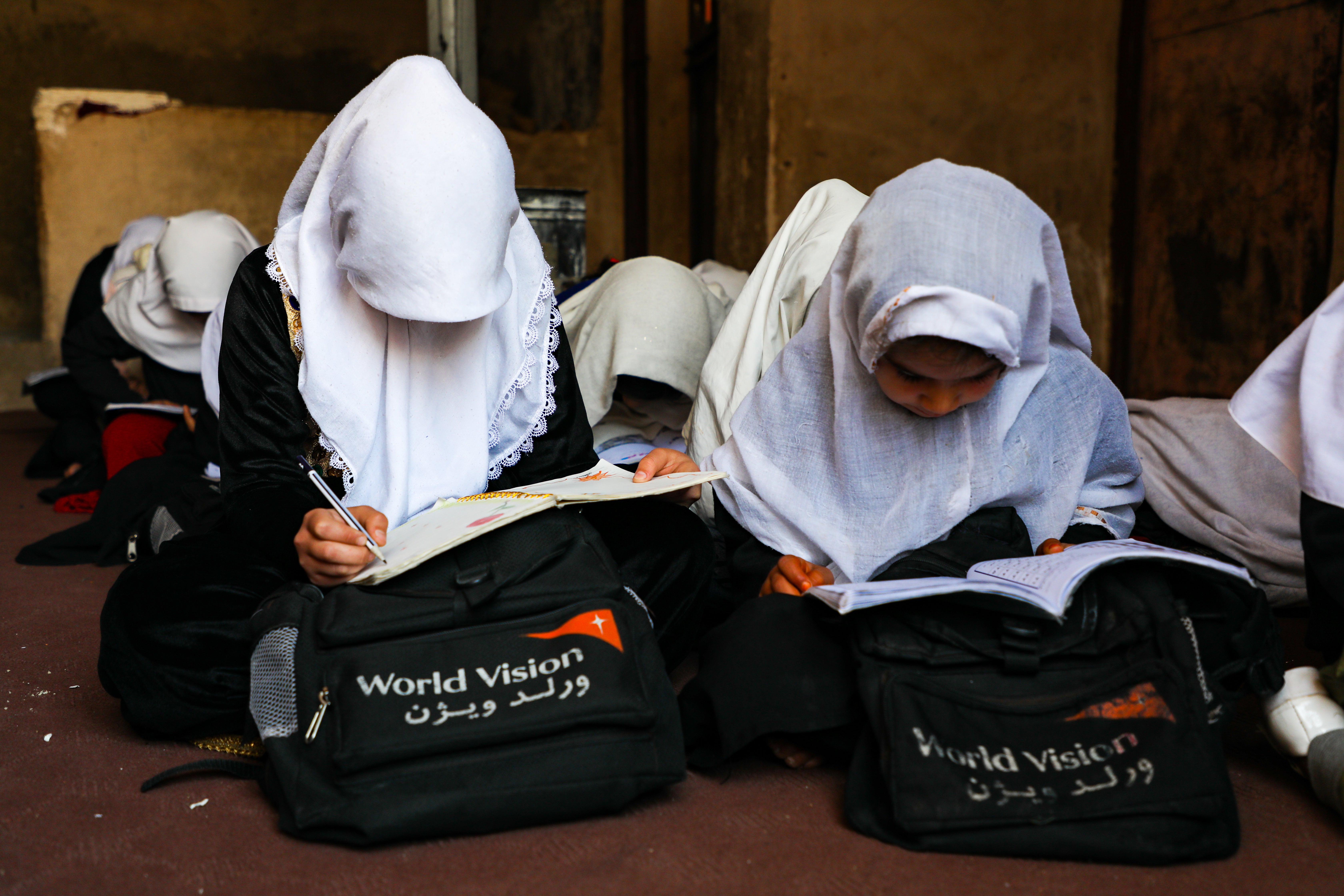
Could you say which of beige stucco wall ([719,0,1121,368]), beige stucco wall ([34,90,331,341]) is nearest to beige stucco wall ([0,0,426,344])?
beige stucco wall ([34,90,331,341])

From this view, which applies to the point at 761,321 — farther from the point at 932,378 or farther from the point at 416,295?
the point at 416,295

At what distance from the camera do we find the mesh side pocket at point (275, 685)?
4.25 ft

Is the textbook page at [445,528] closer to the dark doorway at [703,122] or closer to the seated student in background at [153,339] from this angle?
the seated student in background at [153,339]

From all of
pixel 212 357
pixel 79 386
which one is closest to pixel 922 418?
pixel 212 357

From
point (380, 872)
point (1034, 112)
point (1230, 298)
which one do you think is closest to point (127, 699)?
point (380, 872)

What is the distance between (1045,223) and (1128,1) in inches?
111

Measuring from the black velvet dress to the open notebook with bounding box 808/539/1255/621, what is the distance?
1.28 ft

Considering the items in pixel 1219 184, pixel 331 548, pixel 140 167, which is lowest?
pixel 331 548

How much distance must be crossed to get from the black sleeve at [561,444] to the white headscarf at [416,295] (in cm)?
3

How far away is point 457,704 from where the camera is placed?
4.15 ft

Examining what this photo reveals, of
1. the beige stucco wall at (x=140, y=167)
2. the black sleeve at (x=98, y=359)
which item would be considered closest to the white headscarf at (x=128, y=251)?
the black sleeve at (x=98, y=359)

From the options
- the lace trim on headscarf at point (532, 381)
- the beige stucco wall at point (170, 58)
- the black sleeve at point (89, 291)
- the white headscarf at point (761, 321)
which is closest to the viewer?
the lace trim on headscarf at point (532, 381)

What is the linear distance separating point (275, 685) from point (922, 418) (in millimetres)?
1047

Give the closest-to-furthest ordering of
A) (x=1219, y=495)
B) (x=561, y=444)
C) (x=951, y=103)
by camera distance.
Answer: (x=561, y=444), (x=1219, y=495), (x=951, y=103)
